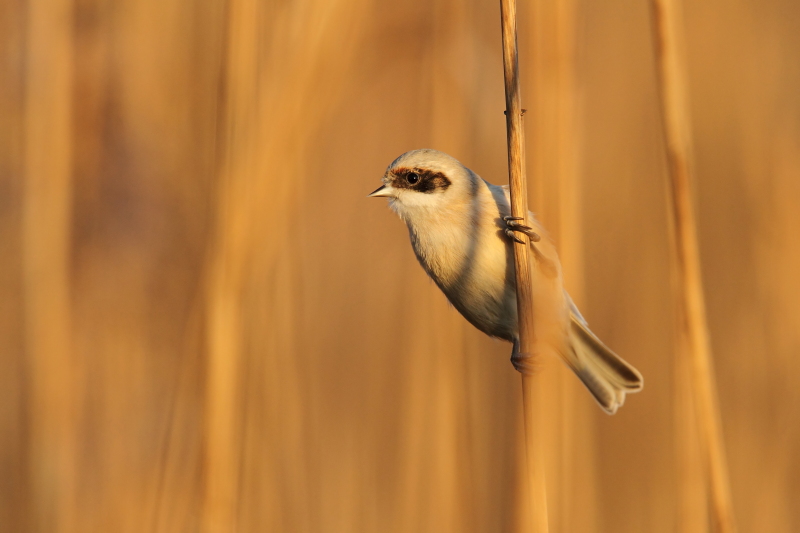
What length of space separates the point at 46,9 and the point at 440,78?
1.18m

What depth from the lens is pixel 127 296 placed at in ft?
8.20

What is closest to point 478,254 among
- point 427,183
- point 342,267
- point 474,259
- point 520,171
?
point 474,259

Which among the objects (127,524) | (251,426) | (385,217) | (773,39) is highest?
(773,39)

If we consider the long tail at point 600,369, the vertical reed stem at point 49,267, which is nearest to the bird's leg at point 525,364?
the long tail at point 600,369

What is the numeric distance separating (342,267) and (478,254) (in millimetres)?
1320

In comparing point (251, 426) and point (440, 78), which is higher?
point (440, 78)

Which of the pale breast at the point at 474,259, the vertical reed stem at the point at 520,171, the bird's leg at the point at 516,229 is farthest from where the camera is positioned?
the pale breast at the point at 474,259

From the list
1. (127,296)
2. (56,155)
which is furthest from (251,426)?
(56,155)

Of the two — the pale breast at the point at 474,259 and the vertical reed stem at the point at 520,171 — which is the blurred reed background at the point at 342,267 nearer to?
the pale breast at the point at 474,259

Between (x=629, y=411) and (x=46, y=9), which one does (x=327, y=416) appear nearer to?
(x=629, y=411)

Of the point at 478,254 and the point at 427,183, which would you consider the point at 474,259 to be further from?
the point at 427,183

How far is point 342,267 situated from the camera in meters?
2.95

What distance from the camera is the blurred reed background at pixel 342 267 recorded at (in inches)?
67.8

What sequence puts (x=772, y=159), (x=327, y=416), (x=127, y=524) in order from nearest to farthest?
(x=127, y=524) → (x=772, y=159) → (x=327, y=416)
